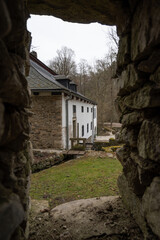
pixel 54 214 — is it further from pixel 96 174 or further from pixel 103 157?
pixel 103 157

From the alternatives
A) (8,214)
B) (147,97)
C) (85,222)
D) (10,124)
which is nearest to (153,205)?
(147,97)

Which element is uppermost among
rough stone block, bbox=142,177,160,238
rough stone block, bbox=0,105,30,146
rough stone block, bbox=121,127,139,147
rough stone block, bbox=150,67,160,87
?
rough stone block, bbox=150,67,160,87

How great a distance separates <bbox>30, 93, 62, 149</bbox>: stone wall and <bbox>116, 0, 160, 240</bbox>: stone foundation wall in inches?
296

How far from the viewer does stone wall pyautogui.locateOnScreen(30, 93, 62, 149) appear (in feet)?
32.8

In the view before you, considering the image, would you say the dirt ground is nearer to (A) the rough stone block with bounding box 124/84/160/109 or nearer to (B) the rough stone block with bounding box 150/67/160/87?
(A) the rough stone block with bounding box 124/84/160/109

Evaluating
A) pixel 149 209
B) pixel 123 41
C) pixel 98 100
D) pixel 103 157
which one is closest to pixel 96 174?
pixel 103 157

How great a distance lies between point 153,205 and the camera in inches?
77.3

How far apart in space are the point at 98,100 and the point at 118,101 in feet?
83.7

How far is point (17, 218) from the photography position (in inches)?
49.3

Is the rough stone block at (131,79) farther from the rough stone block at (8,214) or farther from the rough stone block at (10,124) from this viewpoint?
the rough stone block at (8,214)

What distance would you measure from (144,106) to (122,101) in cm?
94

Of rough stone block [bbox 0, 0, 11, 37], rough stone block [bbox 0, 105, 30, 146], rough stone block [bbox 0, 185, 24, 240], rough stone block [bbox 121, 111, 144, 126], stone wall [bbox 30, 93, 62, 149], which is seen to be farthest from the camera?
stone wall [bbox 30, 93, 62, 149]

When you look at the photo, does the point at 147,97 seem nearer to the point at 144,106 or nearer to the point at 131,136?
the point at 144,106

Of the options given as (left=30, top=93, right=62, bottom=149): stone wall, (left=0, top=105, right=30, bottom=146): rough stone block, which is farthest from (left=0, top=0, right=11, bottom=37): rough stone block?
(left=30, top=93, right=62, bottom=149): stone wall
